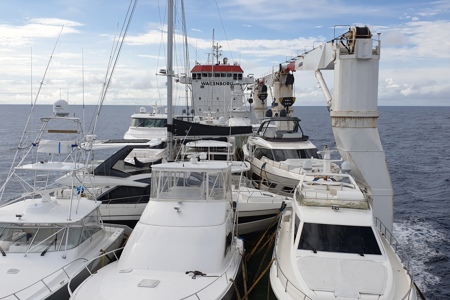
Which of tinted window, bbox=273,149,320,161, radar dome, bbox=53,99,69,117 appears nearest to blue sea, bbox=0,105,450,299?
radar dome, bbox=53,99,69,117

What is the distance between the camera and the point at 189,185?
9.63 m

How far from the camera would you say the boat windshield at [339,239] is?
801 cm

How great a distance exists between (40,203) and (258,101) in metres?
30.9

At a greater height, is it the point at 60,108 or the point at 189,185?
the point at 60,108

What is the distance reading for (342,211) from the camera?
8.68 metres

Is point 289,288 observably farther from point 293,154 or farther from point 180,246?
point 293,154

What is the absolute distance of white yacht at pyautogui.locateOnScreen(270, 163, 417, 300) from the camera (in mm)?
Result: 6977

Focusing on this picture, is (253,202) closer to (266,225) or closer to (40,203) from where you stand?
(266,225)

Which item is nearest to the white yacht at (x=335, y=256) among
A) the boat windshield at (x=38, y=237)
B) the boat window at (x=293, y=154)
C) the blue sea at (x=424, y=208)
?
the boat windshield at (x=38, y=237)

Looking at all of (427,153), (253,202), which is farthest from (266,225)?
(427,153)

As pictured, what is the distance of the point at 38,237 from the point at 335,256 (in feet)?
20.1

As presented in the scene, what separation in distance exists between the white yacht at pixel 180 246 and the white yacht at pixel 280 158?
5.07 m

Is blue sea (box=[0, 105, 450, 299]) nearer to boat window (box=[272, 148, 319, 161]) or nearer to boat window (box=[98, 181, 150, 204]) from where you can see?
boat window (box=[98, 181, 150, 204])

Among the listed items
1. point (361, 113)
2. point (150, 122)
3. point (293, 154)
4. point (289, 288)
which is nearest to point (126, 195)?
point (289, 288)
